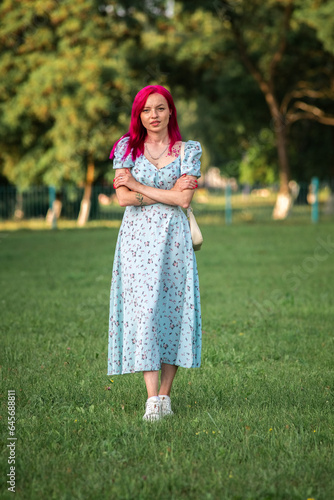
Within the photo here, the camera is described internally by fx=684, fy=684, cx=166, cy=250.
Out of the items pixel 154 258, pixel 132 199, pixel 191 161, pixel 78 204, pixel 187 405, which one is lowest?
pixel 187 405

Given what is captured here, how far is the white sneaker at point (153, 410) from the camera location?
4.19m

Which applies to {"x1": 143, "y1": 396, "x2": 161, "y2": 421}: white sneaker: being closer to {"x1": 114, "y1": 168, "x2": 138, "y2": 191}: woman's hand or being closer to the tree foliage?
{"x1": 114, "y1": 168, "x2": 138, "y2": 191}: woman's hand

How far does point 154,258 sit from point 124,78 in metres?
23.4

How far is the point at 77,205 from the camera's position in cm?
3039

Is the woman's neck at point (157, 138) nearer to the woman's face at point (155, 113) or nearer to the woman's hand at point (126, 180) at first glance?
the woman's face at point (155, 113)

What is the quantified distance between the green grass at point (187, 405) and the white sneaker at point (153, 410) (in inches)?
3.0

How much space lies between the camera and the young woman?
165 inches

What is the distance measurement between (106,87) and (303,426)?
24.0 meters

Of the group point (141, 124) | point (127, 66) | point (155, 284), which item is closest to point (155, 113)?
point (141, 124)

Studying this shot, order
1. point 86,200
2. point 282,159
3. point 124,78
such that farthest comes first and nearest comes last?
point 282,159 → point 86,200 → point 124,78

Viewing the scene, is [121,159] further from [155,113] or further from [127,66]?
[127,66]

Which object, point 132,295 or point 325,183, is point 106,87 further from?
point 132,295

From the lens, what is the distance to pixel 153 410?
420 centimetres

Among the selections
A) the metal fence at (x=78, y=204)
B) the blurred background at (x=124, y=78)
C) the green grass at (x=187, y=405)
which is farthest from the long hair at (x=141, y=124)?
the metal fence at (x=78, y=204)
